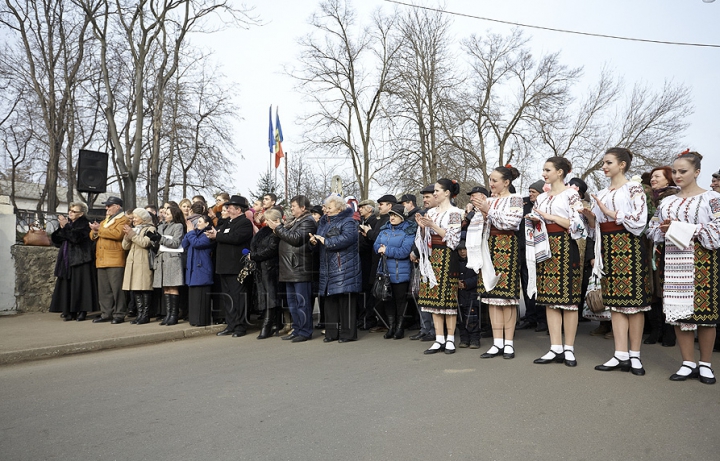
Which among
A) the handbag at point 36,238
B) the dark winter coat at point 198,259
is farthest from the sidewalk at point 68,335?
the handbag at point 36,238

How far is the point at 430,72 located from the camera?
26844mm

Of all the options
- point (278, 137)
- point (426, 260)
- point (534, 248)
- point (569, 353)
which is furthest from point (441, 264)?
point (278, 137)

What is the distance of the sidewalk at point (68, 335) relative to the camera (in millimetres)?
7375

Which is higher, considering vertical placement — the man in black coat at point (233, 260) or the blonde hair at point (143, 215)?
the blonde hair at point (143, 215)

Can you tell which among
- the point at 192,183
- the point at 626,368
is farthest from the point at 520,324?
the point at 192,183

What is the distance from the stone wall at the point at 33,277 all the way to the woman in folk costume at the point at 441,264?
25.4ft

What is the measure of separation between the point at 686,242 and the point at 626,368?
1.38m

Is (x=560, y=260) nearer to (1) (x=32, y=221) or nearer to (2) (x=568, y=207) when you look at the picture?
(2) (x=568, y=207)

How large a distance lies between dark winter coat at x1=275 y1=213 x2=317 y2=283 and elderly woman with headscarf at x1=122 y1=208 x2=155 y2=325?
8.80ft

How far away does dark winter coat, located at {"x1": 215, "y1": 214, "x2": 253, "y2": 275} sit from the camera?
29.5 feet

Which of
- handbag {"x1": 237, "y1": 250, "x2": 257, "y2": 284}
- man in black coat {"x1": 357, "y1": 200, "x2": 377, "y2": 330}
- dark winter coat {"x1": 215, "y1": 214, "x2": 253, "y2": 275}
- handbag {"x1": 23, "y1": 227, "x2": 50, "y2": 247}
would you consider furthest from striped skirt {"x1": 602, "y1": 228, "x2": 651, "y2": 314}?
handbag {"x1": 23, "y1": 227, "x2": 50, "y2": 247}

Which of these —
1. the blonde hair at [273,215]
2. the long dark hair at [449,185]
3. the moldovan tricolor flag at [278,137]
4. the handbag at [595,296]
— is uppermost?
the moldovan tricolor flag at [278,137]

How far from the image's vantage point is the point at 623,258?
229 inches

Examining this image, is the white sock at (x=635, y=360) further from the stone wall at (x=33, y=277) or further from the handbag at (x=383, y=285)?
the stone wall at (x=33, y=277)
